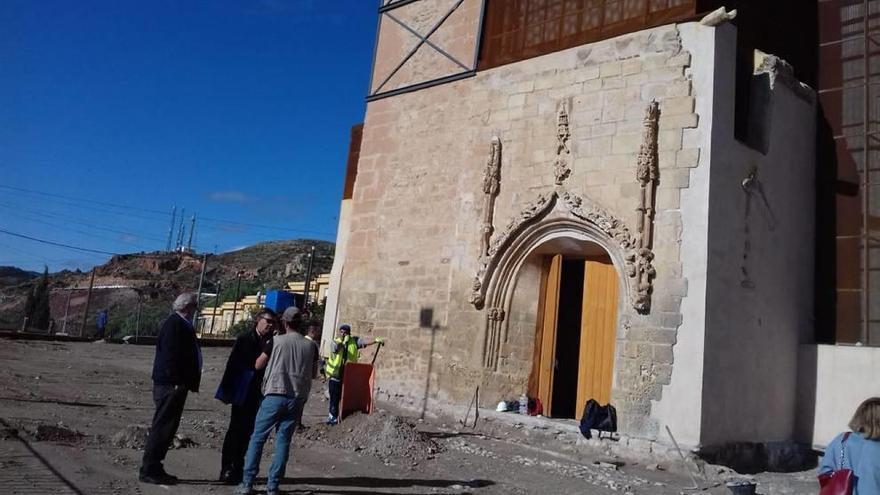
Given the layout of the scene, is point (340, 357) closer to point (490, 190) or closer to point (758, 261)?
point (490, 190)

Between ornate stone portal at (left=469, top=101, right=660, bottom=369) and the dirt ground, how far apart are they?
1821mm

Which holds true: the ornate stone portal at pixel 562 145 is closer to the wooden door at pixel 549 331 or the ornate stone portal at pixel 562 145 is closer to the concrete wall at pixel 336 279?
the wooden door at pixel 549 331

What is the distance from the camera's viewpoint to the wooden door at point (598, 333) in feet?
33.0

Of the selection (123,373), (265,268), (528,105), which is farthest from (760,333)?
(265,268)

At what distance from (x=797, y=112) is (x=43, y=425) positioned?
10.7 m

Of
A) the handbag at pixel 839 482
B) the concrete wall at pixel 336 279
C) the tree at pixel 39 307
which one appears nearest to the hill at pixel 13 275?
the tree at pixel 39 307

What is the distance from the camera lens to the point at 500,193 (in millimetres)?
11070

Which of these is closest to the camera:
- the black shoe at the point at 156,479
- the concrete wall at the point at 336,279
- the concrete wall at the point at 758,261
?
the black shoe at the point at 156,479

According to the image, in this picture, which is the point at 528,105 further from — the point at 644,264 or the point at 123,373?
the point at 123,373

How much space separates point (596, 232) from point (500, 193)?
1943 millimetres

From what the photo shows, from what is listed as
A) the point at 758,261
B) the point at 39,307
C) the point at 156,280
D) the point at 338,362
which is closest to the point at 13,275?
the point at 156,280

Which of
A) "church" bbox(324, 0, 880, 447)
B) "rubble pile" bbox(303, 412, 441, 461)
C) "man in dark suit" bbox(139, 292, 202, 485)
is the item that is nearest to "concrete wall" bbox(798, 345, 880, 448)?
"church" bbox(324, 0, 880, 447)

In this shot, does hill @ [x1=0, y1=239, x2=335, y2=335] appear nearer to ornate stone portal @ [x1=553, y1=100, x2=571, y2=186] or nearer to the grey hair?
ornate stone portal @ [x1=553, y1=100, x2=571, y2=186]

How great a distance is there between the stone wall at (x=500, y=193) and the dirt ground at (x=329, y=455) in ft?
2.99
